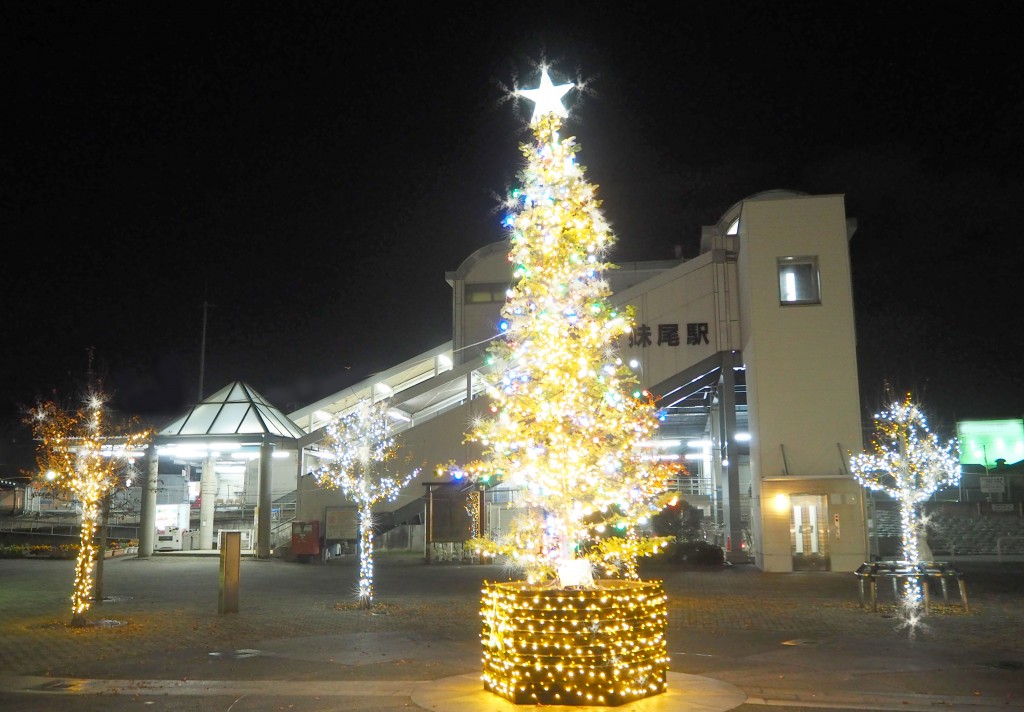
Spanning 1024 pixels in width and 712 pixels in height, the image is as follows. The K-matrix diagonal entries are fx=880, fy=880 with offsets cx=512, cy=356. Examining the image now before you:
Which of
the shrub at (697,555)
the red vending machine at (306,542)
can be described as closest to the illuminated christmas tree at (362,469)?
the red vending machine at (306,542)

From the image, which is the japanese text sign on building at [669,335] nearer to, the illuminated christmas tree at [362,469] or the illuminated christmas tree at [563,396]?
the illuminated christmas tree at [362,469]

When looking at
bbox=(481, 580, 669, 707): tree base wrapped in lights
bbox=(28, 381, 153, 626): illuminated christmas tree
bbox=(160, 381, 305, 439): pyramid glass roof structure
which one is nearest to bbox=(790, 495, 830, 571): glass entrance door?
bbox=(160, 381, 305, 439): pyramid glass roof structure

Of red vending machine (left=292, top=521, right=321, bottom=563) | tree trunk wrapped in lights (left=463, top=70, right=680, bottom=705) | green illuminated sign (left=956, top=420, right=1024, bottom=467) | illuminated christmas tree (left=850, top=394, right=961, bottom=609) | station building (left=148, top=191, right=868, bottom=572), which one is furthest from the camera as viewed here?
green illuminated sign (left=956, top=420, right=1024, bottom=467)

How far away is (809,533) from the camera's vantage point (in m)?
28.0

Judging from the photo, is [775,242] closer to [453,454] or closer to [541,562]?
[453,454]

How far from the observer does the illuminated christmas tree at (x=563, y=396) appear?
31.6ft

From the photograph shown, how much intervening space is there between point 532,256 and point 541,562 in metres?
3.43

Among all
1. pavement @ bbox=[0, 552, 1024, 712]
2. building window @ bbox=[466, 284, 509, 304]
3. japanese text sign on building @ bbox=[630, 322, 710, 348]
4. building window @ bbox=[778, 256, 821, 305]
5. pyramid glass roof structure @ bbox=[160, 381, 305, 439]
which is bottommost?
→ pavement @ bbox=[0, 552, 1024, 712]

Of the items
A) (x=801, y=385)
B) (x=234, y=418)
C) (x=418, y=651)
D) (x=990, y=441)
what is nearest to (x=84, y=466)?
(x=418, y=651)

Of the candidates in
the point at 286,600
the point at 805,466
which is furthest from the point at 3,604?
the point at 805,466

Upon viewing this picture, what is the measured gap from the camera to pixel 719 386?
34.6 m

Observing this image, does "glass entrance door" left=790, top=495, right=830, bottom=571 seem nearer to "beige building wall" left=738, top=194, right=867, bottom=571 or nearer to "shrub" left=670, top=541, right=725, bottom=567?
"beige building wall" left=738, top=194, right=867, bottom=571

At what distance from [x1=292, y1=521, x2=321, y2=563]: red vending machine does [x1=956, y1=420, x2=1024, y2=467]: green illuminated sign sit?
42.5m

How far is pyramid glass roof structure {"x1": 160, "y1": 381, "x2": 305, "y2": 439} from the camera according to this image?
107 feet
